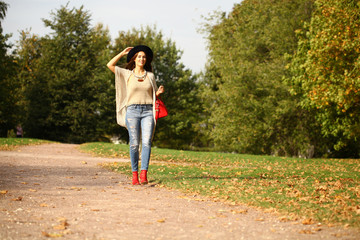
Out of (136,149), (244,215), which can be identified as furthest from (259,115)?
(244,215)

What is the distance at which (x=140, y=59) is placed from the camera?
7.64 m

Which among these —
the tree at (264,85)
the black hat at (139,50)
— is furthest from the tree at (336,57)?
the black hat at (139,50)

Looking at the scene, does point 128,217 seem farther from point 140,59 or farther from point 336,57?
point 336,57

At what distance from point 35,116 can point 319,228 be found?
3331cm

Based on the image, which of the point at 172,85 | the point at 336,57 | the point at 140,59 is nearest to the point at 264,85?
the point at 336,57

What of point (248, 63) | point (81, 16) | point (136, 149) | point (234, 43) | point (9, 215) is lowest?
point (9, 215)

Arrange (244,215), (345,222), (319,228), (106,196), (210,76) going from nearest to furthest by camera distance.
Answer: (319,228), (345,222), (244,215), (106,196), (210,76)

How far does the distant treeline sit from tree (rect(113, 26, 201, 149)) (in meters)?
0.11

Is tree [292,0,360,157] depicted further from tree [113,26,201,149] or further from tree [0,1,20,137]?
tree [0,1,20,137]

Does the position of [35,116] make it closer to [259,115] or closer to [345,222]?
[259,115]

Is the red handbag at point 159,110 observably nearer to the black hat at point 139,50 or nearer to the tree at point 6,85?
the black hat at point 139,50

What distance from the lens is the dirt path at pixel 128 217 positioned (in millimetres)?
4043

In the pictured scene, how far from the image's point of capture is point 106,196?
6.32 m

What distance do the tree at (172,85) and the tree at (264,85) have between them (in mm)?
10010
